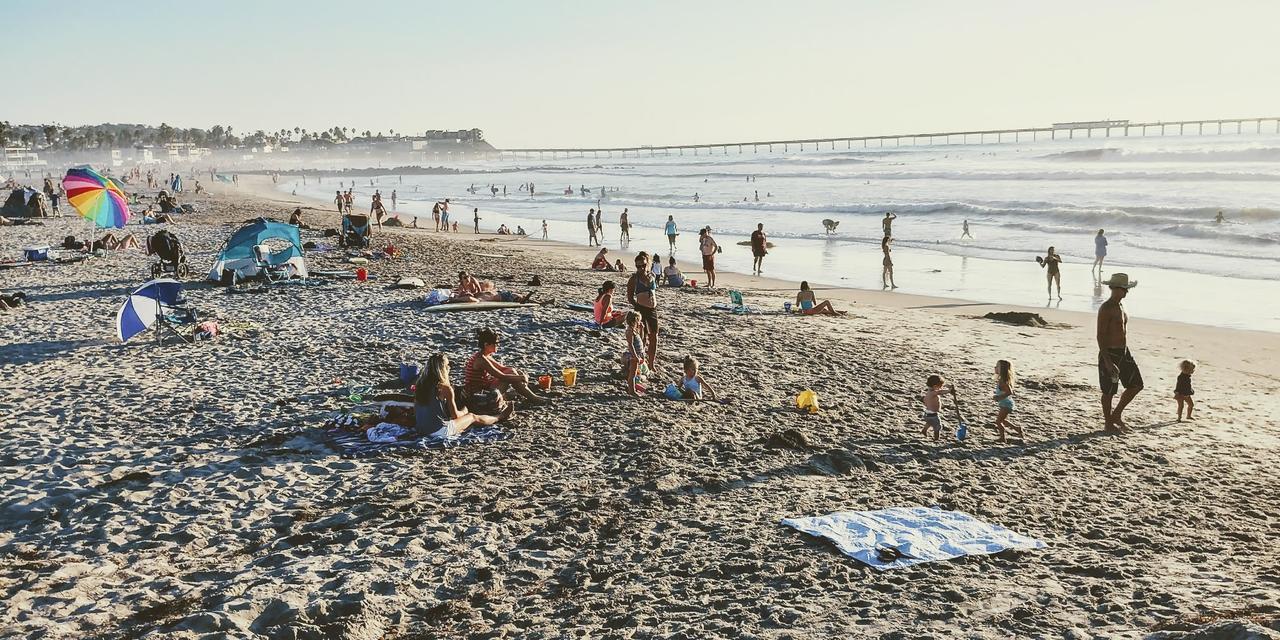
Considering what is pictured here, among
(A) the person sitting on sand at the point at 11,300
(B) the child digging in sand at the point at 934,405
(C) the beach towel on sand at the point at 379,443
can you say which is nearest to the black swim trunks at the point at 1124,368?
(B) the child digging in sand at the point at 934,405

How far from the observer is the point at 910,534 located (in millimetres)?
5859

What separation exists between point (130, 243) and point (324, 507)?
18.7 meters

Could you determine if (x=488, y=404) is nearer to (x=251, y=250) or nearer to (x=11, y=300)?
(x=251, y=250)

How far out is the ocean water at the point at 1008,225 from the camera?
1906 cm

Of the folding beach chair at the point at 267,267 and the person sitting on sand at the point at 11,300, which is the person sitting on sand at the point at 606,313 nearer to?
the folding beach chair at the point at 267,267

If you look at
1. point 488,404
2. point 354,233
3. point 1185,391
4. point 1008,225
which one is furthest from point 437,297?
point 1008,225

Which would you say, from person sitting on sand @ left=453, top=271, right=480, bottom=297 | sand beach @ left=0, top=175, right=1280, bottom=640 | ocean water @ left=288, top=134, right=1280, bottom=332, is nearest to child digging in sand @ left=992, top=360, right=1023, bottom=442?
sand beach @ left=0, top=175, right=1280, bottom=640

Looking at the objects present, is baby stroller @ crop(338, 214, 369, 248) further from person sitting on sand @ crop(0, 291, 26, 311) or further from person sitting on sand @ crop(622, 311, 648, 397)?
person sitting on sand @ crop(622, 311, 648, 397)

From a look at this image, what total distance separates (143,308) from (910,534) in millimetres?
9934

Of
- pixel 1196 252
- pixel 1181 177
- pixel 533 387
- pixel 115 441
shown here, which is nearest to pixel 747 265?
pixel 1196 252

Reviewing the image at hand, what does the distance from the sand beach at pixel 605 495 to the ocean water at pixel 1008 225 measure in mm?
7132

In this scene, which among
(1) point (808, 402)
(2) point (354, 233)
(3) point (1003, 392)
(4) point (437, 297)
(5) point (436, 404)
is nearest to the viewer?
(5) point (436, 404)

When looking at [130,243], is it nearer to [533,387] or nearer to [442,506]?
[533,387]

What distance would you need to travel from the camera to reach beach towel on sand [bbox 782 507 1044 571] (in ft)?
A: 18.4
